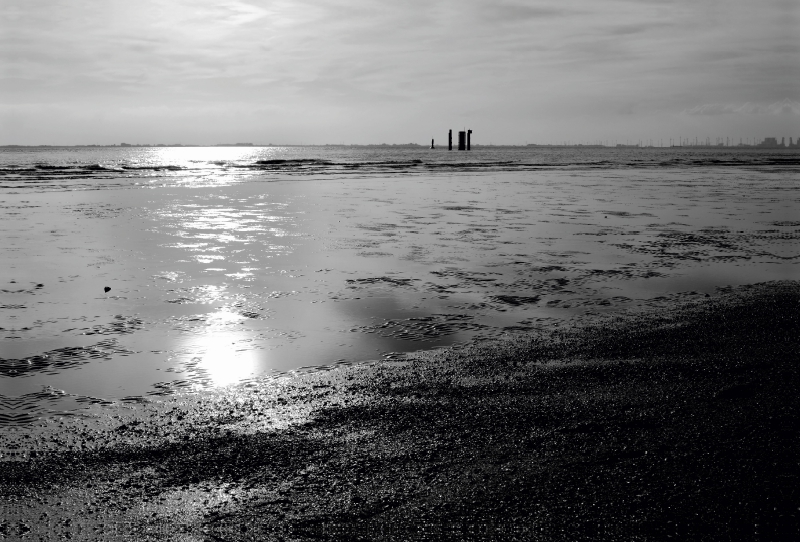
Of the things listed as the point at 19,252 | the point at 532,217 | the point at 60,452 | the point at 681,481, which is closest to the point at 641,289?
the point at 681,481

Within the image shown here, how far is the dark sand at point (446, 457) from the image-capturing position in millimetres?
2822

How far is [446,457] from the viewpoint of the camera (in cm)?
345

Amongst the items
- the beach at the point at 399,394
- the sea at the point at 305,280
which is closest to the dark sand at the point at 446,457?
the beach at the point at 399,394

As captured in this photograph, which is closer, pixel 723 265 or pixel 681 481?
pixel 681 481

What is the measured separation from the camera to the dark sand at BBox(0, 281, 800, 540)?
2822 mm

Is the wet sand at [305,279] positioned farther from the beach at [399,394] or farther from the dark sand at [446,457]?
the dark sand at [446,457]

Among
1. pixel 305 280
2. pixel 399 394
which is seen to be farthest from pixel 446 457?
pixel 305 280

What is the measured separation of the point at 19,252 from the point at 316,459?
363 inches

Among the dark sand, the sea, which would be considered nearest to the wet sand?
the sea

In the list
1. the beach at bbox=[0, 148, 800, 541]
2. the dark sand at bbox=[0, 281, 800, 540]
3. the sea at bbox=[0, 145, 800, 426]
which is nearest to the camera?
the dark sand at bbox=[0, 281, 800, 540]

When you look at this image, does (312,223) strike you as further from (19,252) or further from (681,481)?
(681,481)

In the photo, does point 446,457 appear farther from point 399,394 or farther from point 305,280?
point 305,280

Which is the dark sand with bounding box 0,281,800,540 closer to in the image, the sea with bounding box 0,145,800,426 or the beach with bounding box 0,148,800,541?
the beach with bounding box 0,148,800,541

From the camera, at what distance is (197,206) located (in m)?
19.3
